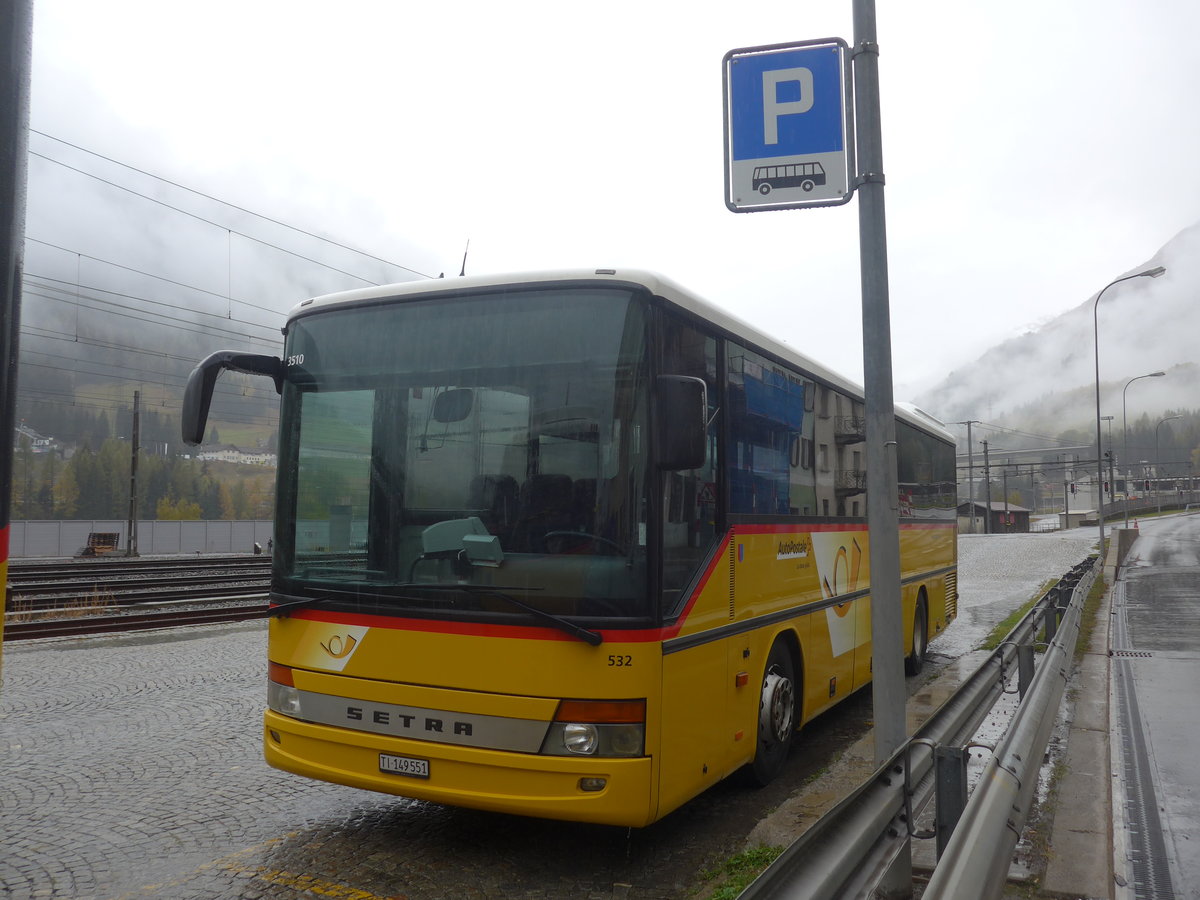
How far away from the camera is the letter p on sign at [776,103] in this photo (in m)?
5.66

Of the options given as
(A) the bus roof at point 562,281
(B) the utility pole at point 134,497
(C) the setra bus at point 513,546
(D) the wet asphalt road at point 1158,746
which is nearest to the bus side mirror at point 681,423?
(C) the setra bus at point 513,546

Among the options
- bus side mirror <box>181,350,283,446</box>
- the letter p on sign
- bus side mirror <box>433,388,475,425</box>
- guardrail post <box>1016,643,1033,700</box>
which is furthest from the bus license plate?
guardrail post <box>1016,643,1033,700</box>

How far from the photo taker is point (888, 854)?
3.30 meters

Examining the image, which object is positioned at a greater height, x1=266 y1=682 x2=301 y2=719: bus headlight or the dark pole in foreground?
the dark pole in foreground

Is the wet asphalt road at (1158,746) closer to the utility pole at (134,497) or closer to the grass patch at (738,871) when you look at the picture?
the grass patch at (738,871)

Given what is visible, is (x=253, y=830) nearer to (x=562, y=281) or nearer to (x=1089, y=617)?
(x=562, y=281)

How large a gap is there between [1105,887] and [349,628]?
12.3ft

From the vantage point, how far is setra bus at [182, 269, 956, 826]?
4.51 meters

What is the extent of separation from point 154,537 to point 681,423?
4759 centimetres

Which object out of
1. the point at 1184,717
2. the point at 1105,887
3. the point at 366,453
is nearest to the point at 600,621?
the point at 366,453

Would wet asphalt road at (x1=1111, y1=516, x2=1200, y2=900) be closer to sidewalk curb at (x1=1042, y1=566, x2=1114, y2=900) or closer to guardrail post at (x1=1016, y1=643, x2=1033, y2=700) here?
sidewalk curb at (x1=1042, y1=566, x2=1114, y2=900)

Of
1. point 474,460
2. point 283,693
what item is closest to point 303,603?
point 283,693

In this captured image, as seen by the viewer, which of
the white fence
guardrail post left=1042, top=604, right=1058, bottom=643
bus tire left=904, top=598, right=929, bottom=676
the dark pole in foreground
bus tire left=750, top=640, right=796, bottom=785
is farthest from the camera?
the white fence

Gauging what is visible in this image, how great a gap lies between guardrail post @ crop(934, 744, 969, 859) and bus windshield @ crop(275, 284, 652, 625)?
4.65 feet
